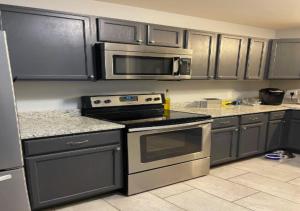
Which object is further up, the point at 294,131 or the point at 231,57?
the point at 231,57

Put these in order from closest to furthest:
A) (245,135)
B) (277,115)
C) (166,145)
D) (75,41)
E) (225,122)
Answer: (75,41) < (166,145) < (225,122) < (245,135) < (277,115)

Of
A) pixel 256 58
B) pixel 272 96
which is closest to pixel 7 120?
pixel 256 58

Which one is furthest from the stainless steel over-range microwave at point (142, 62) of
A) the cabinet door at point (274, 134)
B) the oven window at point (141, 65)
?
the cabinet door at point (274, 134)

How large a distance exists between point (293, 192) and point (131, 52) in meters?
2.27

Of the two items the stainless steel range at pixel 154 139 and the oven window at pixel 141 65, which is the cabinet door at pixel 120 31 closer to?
the oven window at pixel 141 65

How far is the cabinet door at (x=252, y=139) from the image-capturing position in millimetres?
3420

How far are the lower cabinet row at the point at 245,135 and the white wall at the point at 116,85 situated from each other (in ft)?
2.40

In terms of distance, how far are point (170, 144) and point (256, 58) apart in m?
2.19

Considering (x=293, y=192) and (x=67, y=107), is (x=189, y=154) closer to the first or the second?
(x=293, y=192)

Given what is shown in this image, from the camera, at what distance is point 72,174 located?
220cm

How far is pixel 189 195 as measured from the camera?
8.29ft

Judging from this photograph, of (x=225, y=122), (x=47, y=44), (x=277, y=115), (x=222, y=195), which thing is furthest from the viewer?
(x=277, y=115)

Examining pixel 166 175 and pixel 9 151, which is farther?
pixel 166 175

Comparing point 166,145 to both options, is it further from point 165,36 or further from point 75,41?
point 75,41
